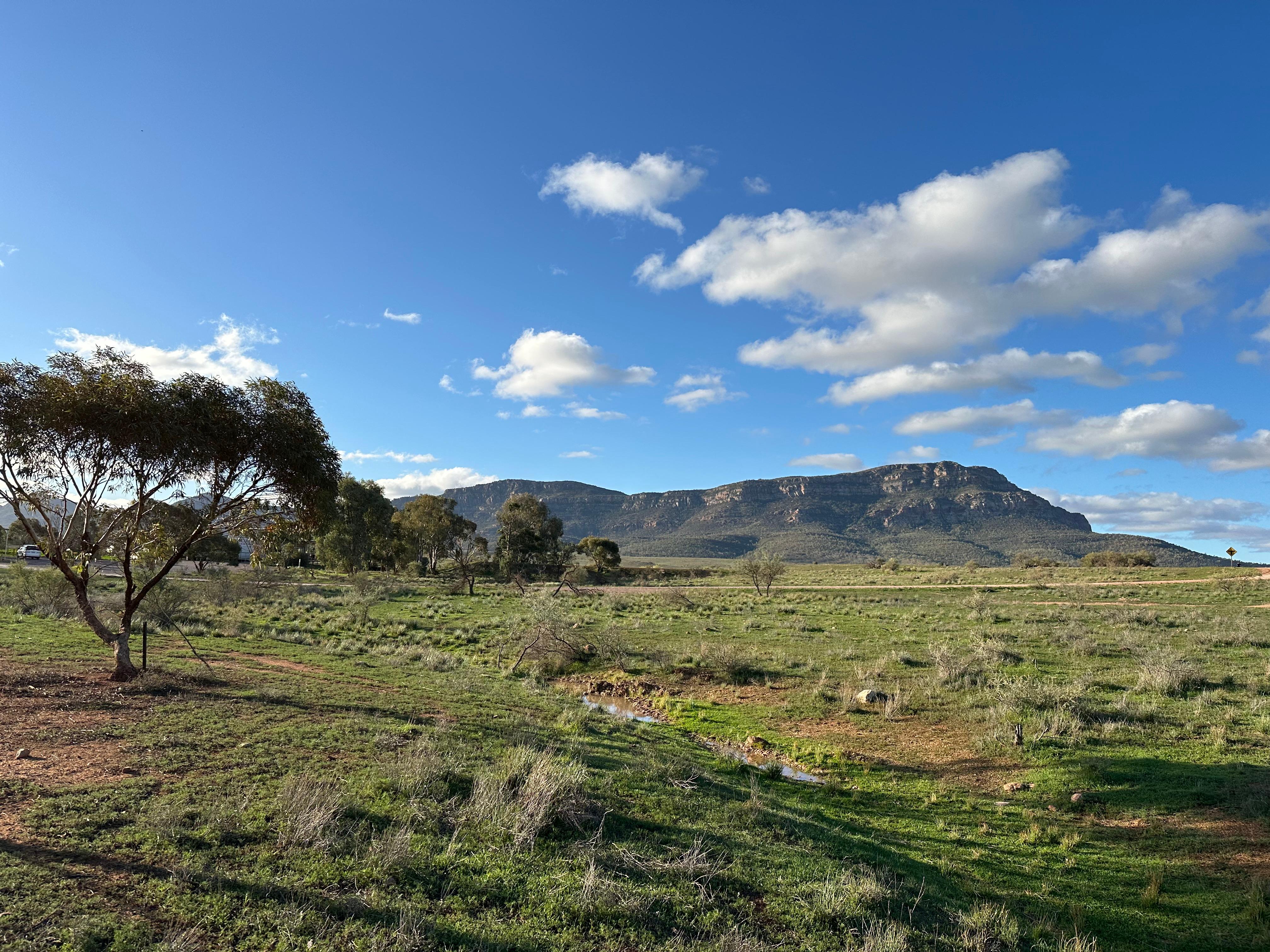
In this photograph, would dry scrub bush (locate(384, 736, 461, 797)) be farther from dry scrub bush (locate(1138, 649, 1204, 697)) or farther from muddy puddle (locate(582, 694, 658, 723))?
dry scrub bush (locate(1138, 649, 1204, 697))

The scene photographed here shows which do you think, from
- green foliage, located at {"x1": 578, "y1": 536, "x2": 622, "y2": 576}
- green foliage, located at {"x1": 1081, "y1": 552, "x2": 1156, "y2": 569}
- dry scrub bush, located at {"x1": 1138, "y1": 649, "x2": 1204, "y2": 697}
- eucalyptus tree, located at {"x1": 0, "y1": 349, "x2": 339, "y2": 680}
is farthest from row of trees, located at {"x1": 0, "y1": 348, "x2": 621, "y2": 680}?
green foliage, located at {"x1": 1081, "y1": 552, "x2": 1156, "y2": 569}

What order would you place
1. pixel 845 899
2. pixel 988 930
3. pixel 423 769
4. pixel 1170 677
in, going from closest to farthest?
pixel 988 930, pixel 845 899, pixel 423 769, pixel 1170 677

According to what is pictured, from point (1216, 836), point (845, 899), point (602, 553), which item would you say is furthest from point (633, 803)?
point (602, 553)

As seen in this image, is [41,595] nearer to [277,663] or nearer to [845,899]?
[277,663]

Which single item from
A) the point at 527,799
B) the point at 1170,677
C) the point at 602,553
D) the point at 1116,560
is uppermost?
the point at 602,553

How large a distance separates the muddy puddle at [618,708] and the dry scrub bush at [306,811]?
8.78 metres

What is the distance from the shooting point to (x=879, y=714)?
53.1 feet

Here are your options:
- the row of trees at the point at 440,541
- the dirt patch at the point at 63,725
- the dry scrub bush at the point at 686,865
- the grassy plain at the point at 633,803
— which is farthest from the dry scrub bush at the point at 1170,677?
the row of trees at the point at 440,541

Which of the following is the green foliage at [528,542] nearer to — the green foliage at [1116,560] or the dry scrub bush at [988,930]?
the green foliage at [1116,560]

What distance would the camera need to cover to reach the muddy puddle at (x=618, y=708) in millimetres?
16328

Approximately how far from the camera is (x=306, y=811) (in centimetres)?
698

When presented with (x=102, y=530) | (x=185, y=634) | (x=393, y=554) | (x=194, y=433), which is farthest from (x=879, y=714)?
(x=393, y=554)

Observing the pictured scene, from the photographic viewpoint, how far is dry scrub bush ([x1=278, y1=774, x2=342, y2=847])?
6.65 meters

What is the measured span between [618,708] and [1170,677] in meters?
14.7
